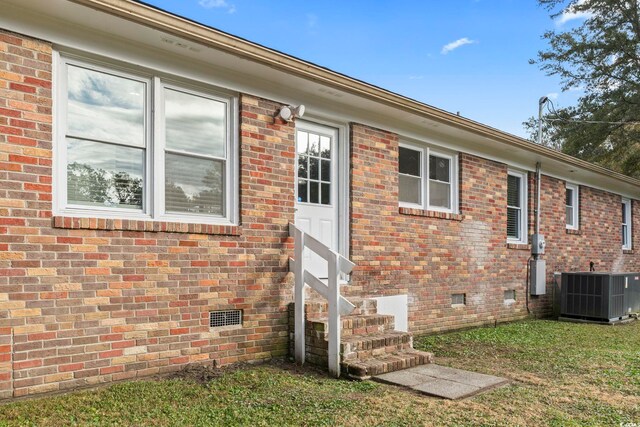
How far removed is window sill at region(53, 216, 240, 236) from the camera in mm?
4383

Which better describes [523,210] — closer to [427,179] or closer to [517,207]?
[517,207]

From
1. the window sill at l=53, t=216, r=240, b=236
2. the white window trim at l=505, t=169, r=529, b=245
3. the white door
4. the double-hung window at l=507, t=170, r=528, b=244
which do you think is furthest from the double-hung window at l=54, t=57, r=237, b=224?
the white window trim at l=505, t=169, r=529, b=245

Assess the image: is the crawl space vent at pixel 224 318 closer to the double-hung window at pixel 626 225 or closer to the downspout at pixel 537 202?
the downspout at pixel 537 202

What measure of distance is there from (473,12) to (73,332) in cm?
1403

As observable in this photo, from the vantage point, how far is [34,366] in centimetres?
417

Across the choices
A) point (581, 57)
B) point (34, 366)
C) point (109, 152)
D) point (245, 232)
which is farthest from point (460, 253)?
point (581, 57)

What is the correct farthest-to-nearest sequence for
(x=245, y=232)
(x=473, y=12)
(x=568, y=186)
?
→ (x=473, y=12) < (x=568, y=186) < (x=245, y=232)

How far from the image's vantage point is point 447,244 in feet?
27.5

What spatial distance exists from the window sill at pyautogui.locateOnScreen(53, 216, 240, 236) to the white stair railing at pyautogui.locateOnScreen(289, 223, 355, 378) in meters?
0.74

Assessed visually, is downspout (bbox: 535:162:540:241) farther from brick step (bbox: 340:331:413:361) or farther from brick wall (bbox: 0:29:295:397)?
brick wall (bbox: 0:29:295:397)

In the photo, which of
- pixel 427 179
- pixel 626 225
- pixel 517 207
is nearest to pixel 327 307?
pixel 427 179

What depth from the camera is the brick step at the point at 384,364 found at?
16.5 ft

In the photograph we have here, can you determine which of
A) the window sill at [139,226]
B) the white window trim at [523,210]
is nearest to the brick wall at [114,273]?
the window sill at [139,226]

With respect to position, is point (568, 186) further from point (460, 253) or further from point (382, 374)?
point (382, 374)
